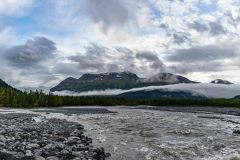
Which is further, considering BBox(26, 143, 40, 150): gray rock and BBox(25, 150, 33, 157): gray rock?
BBox(26, 143, 40, 150): gray rock

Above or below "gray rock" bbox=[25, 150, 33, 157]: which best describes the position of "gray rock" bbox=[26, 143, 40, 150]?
above

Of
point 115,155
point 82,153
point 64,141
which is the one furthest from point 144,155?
point 64,141

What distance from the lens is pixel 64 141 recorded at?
38.0 meters

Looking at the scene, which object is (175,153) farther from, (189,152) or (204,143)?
(204,143)

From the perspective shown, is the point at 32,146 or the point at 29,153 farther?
the point at 32,146

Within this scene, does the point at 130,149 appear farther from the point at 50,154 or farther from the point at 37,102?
the point at 37,102

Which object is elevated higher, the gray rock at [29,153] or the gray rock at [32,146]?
the gray rock at [32,146]

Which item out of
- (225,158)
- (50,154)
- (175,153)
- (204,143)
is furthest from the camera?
(204,143)

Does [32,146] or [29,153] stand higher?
[32,146]

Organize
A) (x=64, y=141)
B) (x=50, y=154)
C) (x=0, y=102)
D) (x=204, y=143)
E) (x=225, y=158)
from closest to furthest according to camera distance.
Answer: (x=50, y=154) < (x=225, y=158) < (x=64, y=141) < (x=204, y=143) < (x=0, y=102)

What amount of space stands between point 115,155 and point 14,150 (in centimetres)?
885

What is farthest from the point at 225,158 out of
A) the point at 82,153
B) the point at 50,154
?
the point at 50,154

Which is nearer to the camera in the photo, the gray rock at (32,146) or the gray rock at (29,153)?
the gray rock at (29,153)

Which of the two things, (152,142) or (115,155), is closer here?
(115,155)
